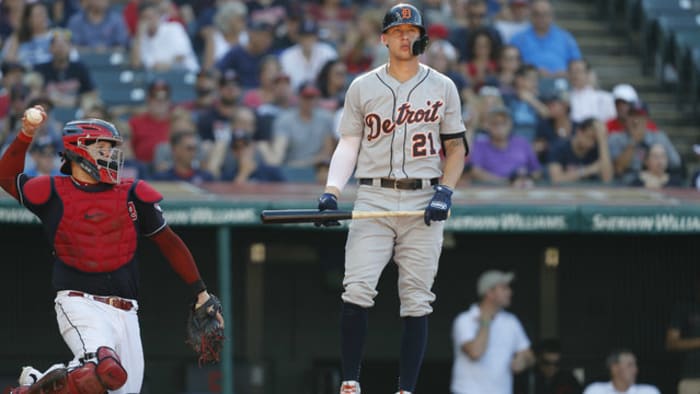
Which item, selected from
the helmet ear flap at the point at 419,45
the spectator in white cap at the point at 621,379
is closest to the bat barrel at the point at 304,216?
the helmet ear flap at the point at 419,45

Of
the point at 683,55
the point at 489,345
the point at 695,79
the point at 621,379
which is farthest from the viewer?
the point at 683,55

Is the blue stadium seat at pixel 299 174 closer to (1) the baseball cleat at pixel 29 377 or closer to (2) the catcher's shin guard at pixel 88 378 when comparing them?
(1) the baseball cleat at pixel 29 377

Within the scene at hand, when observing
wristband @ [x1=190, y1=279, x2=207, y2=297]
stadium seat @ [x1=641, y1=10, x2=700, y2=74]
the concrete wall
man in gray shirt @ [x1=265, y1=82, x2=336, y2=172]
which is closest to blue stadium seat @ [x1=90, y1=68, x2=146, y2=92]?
man in gray shirt @ [x1=265, y1=82, x2=336, y2=172]

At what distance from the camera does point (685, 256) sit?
11258 millimetres

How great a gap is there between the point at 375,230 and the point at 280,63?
5783mm

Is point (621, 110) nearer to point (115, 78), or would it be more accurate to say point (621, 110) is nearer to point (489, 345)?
point (489, 345)

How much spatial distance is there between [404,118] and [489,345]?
352 centimetres

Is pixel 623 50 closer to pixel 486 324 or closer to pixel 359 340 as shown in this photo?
pixel 486 324

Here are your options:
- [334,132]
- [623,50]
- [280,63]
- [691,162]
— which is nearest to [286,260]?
[334,132]

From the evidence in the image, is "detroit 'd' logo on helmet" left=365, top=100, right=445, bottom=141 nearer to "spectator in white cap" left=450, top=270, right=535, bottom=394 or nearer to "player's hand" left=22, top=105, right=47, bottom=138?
"player's hand" left=22, top=105, right=47, bottom=138

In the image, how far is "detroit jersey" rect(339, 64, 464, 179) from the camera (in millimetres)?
7223

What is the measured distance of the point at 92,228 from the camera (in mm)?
7148

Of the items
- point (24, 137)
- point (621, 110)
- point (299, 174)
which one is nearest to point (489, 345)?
point (299, 174)

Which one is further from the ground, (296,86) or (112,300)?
(296,86)
